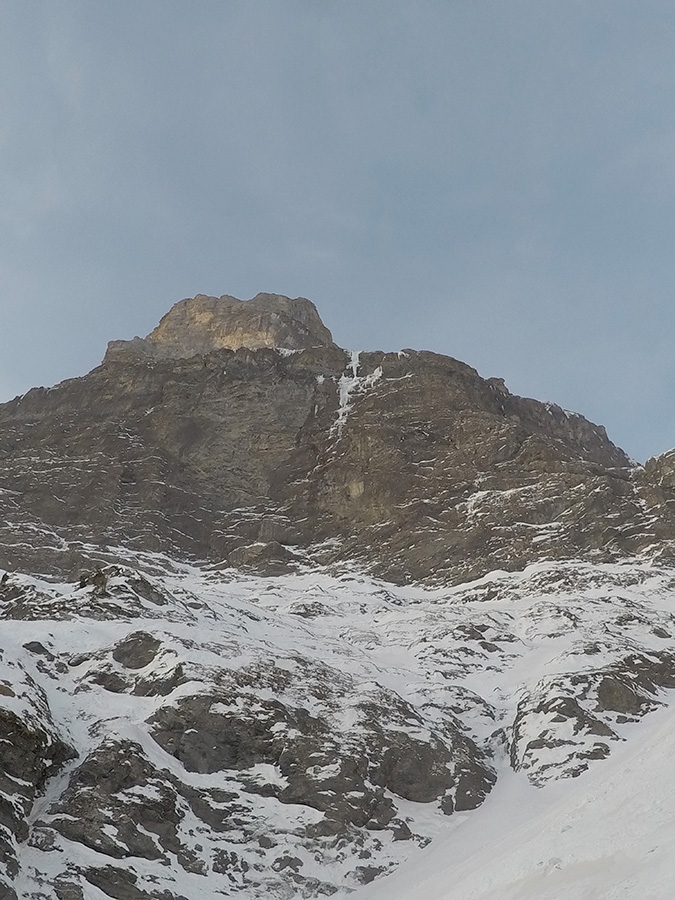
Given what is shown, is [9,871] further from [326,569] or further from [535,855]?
[326,569]

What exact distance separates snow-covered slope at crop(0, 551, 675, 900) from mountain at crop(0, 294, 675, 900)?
11 centimetres

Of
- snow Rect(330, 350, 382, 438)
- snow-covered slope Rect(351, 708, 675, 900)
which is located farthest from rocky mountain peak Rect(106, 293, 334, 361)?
snow-covered slope Rect(351, 708, 675, 900)

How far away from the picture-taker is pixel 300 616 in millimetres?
52062

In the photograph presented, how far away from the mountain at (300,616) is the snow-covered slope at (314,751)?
0.11m

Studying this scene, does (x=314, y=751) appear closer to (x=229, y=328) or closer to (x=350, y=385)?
(x=350, y=385)

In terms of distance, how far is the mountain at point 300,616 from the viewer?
26.1 meters

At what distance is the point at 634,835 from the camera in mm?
15992

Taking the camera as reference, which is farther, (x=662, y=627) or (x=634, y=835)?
(x=662, y=627)

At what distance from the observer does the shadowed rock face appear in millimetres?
66750

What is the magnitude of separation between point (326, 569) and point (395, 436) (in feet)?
61.2

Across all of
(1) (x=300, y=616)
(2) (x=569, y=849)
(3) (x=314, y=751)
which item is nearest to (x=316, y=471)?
(1) (x=300, y=616)

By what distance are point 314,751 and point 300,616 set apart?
22055 mm

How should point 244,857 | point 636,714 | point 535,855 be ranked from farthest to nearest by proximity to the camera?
point 636,714 < point 244,857 < point 535,855

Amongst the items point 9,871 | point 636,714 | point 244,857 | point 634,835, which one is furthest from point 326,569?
point 634,835
